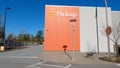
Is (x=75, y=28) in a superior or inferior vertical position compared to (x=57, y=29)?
superior

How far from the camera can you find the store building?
982 inches

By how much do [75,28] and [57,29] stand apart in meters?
2.64

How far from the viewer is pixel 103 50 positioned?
2544cm

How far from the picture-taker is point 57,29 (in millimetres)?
25094

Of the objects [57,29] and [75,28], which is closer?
[57,29]

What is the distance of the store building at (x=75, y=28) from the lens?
25.0 m

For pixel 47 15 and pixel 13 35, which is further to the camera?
pixel 13 35

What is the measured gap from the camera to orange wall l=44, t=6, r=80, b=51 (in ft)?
81.6

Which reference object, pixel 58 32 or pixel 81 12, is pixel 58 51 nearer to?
pixel 58 32

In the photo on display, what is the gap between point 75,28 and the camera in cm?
2522

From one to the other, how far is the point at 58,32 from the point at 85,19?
448 centimetres

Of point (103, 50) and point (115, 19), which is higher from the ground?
point (115, 19)

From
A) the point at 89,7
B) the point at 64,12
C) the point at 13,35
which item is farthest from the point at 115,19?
the point at 13,35

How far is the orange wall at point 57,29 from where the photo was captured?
24859 millimetres
